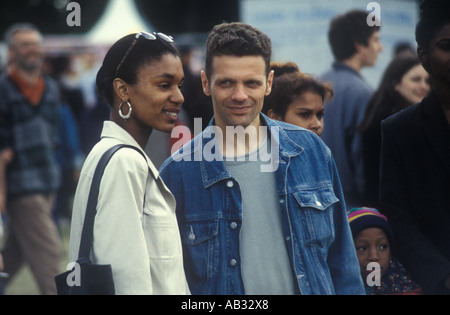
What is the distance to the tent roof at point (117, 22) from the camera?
16703mm

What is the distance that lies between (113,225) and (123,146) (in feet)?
1.01

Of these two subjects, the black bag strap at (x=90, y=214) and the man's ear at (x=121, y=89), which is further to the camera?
the man's ear at (x=121, y=89)

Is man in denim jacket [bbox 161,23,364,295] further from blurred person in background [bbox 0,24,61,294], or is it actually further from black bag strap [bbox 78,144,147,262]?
blurred person in background [bbox 0,24,61,294]

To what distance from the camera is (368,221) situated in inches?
139

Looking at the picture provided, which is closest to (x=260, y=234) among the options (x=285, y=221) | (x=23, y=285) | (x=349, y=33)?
(x=285, y=221)

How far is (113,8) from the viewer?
17.0m

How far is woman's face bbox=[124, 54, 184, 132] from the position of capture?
284 cm

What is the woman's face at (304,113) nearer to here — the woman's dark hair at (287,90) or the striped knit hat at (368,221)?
the woman's dark hair at (287,90)

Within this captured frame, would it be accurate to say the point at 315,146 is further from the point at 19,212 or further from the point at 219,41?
the point at 19,212

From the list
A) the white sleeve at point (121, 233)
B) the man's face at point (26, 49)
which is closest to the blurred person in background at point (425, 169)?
the white sleeve at point (121, 233)

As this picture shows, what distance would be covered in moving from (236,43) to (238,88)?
0.65 feet

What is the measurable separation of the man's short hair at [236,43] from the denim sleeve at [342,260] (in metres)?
0.64

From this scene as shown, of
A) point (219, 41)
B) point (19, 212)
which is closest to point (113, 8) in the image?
point (19, 212)
